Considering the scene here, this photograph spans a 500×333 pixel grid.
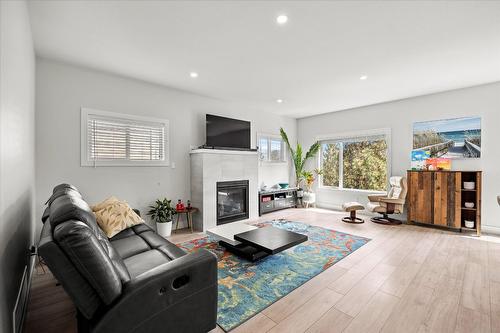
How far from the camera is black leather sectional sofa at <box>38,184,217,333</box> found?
1112mm

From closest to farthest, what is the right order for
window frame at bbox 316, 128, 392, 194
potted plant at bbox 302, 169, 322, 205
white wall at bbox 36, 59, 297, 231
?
white wall at bbox 36, 59, 297, 231
window frame at bbox 316, 128, 392, 194
potted plant at bbox 302, 169, 322, 205

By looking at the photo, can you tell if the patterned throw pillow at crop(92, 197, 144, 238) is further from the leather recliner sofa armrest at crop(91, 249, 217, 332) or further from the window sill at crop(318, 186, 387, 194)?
the window sill at crop(318, 186, 387, 194)

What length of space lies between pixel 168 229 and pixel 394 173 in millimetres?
4972

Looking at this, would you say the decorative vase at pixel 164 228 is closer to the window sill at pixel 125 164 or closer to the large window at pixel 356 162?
the window sill at pixel 125 164

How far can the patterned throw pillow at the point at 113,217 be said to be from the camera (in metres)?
2.62

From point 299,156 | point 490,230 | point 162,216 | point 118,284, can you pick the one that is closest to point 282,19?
point 118,284

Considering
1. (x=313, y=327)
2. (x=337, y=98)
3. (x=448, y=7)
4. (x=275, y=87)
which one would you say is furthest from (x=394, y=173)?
(x=313, y=327)

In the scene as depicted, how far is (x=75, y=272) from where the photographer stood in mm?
1139

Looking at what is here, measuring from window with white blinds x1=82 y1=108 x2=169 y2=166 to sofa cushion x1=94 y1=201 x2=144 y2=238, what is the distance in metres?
1.07

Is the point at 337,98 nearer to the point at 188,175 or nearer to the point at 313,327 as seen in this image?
the point at 188,175

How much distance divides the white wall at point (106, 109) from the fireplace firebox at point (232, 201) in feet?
2.30

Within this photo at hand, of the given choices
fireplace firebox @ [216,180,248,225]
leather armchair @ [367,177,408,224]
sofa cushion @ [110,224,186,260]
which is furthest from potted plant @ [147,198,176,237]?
leather armchair @ [367,177,408,224]

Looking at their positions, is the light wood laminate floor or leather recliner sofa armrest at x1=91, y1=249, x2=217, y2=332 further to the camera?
the light wood laminate floor

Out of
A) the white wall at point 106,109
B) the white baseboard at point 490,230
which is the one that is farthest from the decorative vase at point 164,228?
the white baseboard at point 490,230
